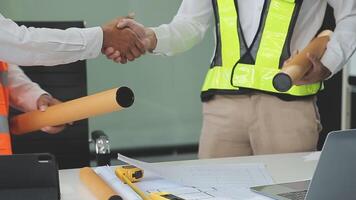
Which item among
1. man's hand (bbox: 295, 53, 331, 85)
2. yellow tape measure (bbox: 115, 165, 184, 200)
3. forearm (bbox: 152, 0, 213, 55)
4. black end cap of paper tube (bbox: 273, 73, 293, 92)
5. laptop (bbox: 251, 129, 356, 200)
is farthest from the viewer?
forearm (bbox: 152, 0, 213, 55)

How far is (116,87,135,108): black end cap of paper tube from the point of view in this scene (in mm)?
1117

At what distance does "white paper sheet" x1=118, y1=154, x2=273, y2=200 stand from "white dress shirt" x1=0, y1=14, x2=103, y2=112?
1.66ft

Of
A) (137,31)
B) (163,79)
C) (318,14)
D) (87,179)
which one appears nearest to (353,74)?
(163,79)

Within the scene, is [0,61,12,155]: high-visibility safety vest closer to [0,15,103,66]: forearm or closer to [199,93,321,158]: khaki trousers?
[0,15,103,66]: forearm

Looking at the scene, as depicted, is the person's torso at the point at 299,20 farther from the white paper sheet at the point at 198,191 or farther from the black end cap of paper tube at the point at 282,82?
the white paper sheet at the point at 198,191

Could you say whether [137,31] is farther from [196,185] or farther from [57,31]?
[196,185]

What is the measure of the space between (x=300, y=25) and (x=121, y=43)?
638mm

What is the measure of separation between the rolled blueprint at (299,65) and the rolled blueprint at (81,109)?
57cm

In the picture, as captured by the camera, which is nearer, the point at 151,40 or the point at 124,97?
the point at 124,97

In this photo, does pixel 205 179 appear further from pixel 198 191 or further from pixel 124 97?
pixel 124 97

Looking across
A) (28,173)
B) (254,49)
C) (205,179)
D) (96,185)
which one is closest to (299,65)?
(254,49)

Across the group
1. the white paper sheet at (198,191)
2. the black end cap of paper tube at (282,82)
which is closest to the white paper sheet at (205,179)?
the white paper sheet at (198,191)

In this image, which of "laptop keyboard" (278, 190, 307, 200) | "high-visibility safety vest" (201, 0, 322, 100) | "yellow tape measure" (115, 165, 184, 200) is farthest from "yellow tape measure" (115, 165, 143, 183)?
"high-visibility safety vest" (201, 0, 322, 100)

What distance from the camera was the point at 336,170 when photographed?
806 millimetres
